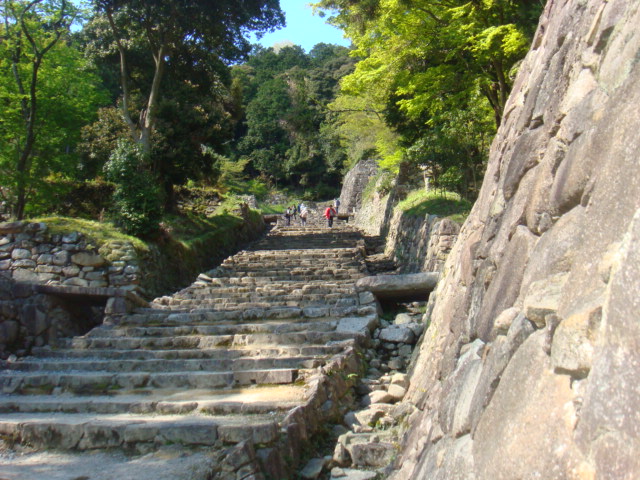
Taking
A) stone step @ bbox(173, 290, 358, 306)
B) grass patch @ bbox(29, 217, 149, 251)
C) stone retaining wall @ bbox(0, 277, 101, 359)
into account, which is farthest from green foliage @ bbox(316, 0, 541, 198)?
stone retaining wall @ bbox(0, 277, 101, 359)

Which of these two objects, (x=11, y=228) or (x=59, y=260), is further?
(x=11, y=228)

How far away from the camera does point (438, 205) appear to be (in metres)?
14.3

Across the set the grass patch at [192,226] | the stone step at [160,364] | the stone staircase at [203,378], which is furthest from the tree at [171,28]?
the stone step at [160,364]

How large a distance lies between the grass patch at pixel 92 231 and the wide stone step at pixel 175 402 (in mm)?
5911

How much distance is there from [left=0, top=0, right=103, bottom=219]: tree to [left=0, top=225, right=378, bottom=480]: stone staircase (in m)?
6.32

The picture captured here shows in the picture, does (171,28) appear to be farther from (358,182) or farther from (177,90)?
(358,182)

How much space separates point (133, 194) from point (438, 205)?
25.7 ft

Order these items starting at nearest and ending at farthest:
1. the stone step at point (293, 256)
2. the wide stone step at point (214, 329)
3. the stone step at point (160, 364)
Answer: the stone step at point (160, 364)
the wide stone step at point (214, 329)
the stone step at point (293, 256)

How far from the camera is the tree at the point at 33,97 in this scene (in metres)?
14.0

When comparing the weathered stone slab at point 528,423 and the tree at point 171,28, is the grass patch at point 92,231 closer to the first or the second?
the tree at point 171,28

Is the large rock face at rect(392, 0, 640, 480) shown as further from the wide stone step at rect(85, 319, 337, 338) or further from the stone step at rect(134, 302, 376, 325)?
the stone step at rect(134, 302, 376, 325)

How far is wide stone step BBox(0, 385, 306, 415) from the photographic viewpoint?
5969 millimetres

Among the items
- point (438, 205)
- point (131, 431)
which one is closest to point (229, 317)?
point (131, 431)

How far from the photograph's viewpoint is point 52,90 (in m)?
16.1
